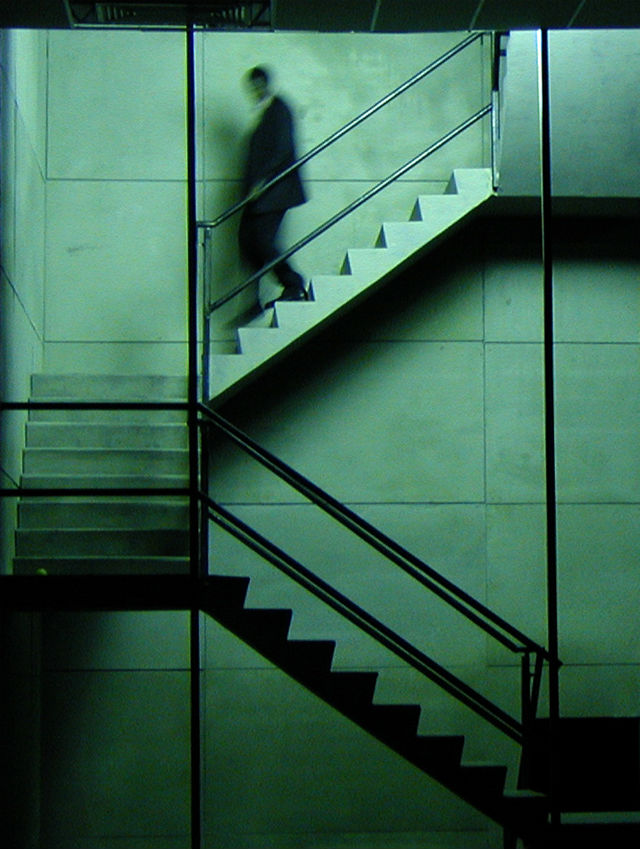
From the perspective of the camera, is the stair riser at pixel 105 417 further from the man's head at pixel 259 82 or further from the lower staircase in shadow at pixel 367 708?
the man's head at pixel 259 82

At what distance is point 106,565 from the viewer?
755 centimetres

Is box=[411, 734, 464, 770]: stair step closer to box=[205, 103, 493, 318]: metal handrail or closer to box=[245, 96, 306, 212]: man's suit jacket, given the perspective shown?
box=[205, 103, 493, 318]: metal handrail

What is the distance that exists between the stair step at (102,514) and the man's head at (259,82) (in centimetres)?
300

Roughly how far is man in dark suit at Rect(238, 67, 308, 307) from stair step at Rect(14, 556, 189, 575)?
236 centimetres

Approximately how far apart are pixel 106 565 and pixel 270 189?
9.92 ft

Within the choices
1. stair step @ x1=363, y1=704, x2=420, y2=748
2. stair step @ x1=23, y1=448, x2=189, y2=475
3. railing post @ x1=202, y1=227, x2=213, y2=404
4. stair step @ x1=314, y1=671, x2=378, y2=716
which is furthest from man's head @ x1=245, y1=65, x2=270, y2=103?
stair step @ x1=363, y1=704, x2=420, y2=748

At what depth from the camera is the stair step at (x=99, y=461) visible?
8.41m

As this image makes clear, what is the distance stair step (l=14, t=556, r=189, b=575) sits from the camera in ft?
24.8

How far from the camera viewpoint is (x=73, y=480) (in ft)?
27.2

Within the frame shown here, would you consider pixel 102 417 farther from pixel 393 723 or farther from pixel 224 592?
pixel 393 723

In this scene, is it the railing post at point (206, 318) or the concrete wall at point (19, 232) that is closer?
the concrete wall at point (19, 232)

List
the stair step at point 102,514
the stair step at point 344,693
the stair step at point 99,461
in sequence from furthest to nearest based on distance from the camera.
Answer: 1. the stair step at point 99,461
2. the stair step at point 102,514
3. the stair step at point 344,693

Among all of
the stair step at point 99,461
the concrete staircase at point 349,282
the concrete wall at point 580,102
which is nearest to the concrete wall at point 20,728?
the stair step at point 99,461

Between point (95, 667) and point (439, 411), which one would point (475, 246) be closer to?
point (439, 411)
